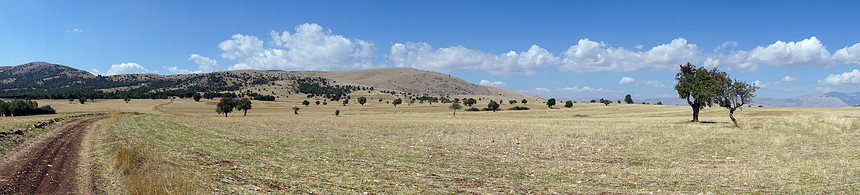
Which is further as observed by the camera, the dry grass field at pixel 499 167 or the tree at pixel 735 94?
the tree at pixel 735 94

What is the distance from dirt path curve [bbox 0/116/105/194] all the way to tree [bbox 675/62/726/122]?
50.7m

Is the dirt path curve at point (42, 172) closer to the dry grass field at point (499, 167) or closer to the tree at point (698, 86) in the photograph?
the dry grass field at point (499, 167)

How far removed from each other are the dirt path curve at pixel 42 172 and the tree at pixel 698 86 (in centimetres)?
5068

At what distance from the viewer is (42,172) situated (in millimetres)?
13680

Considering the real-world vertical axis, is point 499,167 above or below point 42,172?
below

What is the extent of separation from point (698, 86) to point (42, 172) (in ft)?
184

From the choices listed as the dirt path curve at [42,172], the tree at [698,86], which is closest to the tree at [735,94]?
the tree at [698,86]

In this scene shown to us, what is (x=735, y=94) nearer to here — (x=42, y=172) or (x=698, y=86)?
(x=698, y=86)

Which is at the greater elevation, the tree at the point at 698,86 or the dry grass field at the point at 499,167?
the tree at the point at 698,86

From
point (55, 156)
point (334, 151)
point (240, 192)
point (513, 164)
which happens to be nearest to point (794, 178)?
point (513, 164)

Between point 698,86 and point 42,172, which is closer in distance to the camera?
point 42,172

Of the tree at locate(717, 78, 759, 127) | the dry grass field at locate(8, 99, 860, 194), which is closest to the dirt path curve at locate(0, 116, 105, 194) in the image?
the dry grass field at locate(8, 99, 860, 194)

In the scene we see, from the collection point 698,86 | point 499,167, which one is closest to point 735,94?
point 698,86

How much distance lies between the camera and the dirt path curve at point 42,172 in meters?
11.4
